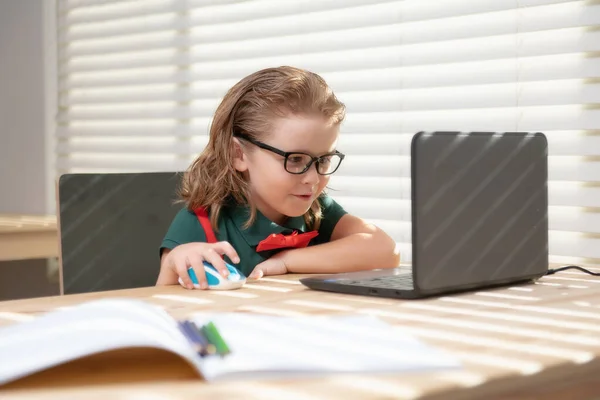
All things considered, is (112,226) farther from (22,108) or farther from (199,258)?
(22,108)

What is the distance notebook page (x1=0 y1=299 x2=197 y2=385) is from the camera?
26.8 inches

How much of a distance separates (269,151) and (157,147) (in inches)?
63.5

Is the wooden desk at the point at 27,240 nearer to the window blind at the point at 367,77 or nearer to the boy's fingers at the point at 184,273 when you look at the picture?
the window blind at the point at 367,77

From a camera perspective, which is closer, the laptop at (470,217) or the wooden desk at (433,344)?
the wooden desk at (433,344)

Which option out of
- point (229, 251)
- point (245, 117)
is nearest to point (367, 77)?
point (245, 117)

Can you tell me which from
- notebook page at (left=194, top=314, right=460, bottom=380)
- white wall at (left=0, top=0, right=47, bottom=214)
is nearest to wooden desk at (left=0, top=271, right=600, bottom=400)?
notebook page at (left=194, top=314, right=460, bottom=380)

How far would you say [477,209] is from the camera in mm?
1202

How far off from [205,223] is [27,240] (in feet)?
3.83

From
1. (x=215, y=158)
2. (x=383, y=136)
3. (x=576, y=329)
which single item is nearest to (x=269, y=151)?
(x=215, y=158)

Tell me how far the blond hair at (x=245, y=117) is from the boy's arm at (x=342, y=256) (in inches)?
5.4

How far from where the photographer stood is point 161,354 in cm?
78

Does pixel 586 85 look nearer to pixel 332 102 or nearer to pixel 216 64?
pixel 332 102

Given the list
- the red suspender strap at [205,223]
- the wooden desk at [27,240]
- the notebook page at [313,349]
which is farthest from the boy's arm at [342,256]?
the wooden desk at [27,240]

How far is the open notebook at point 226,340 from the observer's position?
2.26ft
